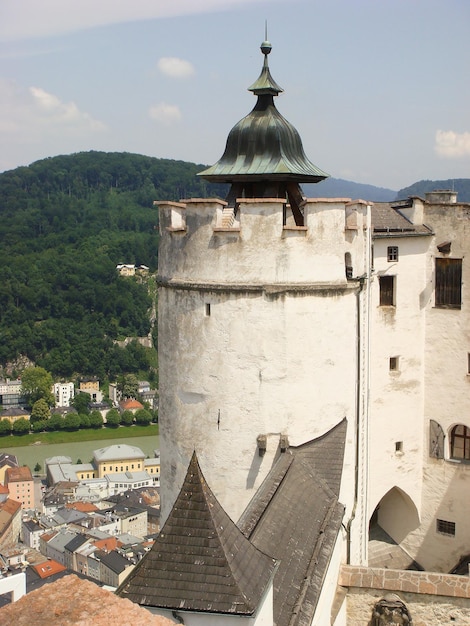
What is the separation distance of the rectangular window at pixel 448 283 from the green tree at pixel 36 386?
128125mm

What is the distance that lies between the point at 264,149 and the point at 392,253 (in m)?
4.44

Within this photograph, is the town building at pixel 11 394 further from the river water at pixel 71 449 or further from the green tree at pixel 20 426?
the river water at pixel 71 449

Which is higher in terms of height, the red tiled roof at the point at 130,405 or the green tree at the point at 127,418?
the red tiled roof at the point at 130,405

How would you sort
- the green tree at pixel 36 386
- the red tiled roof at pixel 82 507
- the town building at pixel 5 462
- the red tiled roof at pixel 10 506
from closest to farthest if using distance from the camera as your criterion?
the red tiled roof at pixel 10 506 → the red tiled roof at pixel 82 507 → the town building at pixel 5 462 → the green tree at pixel 36 386

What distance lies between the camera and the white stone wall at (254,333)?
41.0 ft

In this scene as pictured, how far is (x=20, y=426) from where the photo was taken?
420 feet

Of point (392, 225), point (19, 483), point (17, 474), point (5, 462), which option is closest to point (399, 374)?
point (392, 225)

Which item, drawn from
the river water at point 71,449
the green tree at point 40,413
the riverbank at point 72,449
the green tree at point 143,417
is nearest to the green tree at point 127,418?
the green tree at point 143,417

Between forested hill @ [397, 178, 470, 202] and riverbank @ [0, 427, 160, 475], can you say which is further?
riverbank @ [0, 427, 160, 475]

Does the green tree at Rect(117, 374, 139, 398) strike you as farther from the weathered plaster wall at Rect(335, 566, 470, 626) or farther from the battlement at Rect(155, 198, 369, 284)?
the battlement at Rect(155, 198, 369, 284)

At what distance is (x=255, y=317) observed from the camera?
12492 millimetres

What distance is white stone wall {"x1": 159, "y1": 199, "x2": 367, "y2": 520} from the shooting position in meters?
12.5

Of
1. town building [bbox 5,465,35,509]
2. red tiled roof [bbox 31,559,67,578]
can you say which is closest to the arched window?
red tiled roof [bbox 31,559,67,578]

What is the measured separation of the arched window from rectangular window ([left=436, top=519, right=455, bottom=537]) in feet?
5.02
